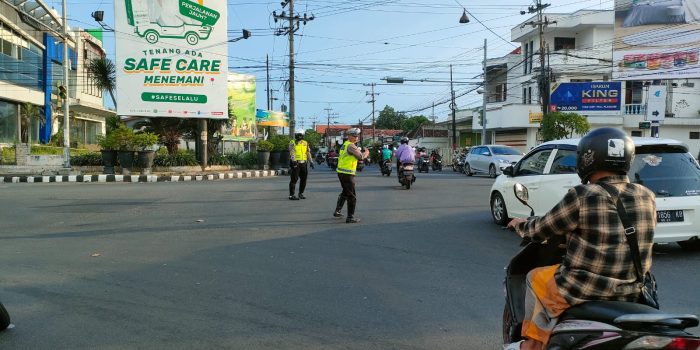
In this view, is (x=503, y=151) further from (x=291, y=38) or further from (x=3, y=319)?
(x=3, y=319)

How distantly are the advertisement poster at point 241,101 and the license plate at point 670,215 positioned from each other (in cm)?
3357

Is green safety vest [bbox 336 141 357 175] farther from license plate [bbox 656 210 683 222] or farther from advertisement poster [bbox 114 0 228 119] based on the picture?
advertisement poster [bbox 114 0 228 119]

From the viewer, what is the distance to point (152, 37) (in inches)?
961

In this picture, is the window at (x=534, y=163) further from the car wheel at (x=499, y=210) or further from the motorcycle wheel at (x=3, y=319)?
the motorcycle wheel at (x=3, y=319)

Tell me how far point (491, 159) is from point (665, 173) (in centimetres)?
1833

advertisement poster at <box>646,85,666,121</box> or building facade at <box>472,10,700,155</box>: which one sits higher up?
building facade at <box>472,10,700,155</box>

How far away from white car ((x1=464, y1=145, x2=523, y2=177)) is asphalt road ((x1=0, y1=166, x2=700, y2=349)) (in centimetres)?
1412

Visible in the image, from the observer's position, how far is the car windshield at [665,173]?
6.79 metres

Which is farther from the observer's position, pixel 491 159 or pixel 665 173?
pixel 491 159

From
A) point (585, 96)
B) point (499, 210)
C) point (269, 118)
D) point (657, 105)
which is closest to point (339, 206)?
point (499, 210)

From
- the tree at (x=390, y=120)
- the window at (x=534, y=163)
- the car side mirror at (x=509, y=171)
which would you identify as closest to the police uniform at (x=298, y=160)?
the car side mirror at (x=509, y=171)

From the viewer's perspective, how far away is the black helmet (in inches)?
102

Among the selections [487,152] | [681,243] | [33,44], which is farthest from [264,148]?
[681,243]

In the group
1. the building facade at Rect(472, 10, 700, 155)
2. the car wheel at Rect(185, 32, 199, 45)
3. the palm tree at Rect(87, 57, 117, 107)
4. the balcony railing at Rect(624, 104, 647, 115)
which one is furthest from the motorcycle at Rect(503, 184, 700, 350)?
the balcony railing at Rect(624, 104, 647, 115)
